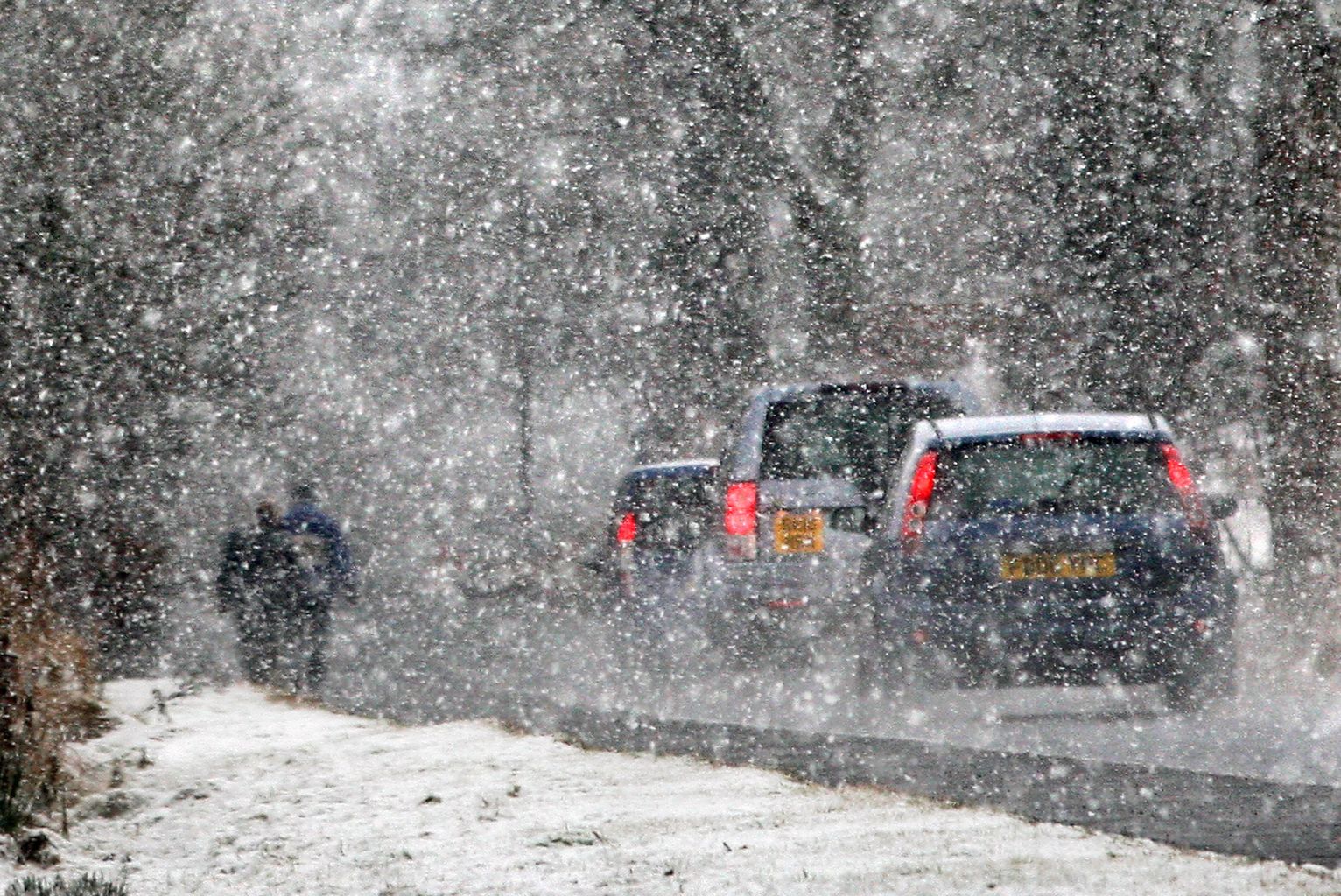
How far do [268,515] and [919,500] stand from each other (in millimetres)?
8116

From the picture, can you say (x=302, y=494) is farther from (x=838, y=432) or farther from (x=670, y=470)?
(x=838, y=432)

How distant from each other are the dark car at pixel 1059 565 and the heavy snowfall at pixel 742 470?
0.07 feet

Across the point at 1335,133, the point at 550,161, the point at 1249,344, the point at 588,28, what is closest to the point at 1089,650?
the point at 1335,133

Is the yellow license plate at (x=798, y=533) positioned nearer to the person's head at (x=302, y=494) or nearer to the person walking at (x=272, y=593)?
the person walking at (x=272, y=593)

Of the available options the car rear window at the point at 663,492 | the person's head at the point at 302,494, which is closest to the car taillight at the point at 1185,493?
the car rear window at the point at 663,492

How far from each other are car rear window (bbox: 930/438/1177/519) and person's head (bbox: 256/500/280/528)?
8120 mm

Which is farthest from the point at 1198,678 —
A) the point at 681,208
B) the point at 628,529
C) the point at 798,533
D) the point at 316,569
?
the point at 681,208

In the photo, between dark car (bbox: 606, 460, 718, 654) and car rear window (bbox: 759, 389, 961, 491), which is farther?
dark car (bbox: 606, 460, 718, 654)

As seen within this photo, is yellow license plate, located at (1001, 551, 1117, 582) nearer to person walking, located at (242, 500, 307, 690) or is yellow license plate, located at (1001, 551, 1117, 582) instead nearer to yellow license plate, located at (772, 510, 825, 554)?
yellow license plate, located at (772, 510, 825, 554)

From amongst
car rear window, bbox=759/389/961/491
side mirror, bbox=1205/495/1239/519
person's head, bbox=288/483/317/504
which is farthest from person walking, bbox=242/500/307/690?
side mirror, bbox=1205/495/1239/519

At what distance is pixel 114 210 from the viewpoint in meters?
15.8

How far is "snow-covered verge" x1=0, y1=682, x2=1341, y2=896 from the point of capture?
17.1 feet

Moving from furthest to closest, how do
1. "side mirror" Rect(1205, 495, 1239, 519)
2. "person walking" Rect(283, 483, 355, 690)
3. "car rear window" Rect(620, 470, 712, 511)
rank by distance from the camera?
"person walking" Rect(283, 483, 355, 690), "car rear window" Rect(620, 470, 712, 511), "side mirror" Rect(1205, 495, 1239, 519)

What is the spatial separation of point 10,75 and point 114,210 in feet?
4.79
